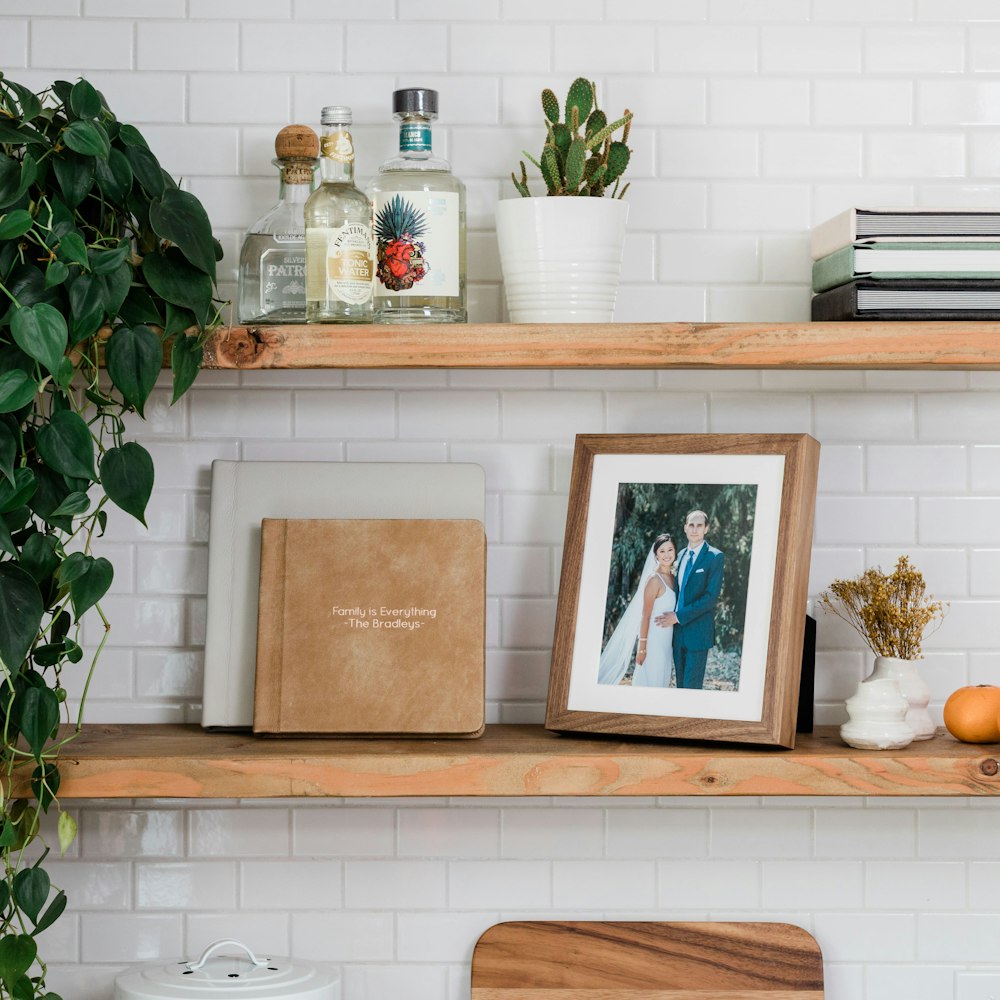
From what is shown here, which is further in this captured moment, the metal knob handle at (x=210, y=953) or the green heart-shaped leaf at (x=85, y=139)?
the metal knob handle at (x=210, y=953)

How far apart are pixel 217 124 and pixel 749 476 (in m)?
0.84

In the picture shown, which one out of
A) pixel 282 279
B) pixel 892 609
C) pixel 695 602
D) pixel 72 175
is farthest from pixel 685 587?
pixel 72 175

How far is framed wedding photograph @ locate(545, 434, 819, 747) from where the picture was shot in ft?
4.50

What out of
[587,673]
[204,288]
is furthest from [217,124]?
[587,673]

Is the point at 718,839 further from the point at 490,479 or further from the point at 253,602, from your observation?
the point at 253,602

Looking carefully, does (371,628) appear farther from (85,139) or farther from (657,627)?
(85,139)

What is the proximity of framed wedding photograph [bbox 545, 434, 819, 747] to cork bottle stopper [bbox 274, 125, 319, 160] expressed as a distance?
1.61ft

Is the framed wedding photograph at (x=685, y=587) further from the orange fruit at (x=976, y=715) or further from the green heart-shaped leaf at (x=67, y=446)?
the green heart-shaped leaf at (x=67, y=446)

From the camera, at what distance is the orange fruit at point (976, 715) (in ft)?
4.61

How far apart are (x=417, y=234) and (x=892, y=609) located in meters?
0.73

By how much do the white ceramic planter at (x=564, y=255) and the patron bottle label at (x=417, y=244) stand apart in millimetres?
83

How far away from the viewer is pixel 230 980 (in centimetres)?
138

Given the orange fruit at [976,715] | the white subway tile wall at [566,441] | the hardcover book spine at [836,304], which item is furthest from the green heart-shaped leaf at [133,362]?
the orange fruit at [976,715]

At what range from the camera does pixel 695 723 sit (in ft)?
4.50
